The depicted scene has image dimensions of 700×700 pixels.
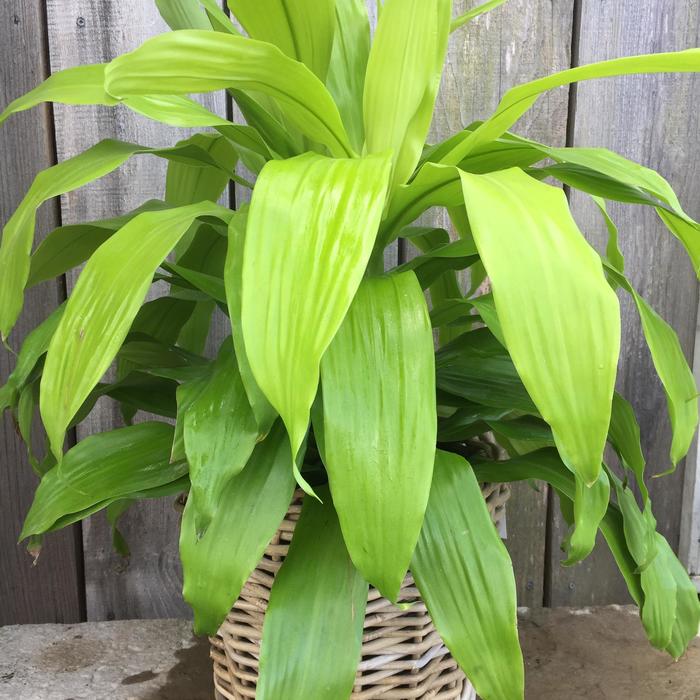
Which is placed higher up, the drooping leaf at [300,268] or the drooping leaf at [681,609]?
the drooping leaf at [300,268]

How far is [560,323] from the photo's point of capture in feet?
1.43

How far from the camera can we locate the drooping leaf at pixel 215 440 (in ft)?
1.82

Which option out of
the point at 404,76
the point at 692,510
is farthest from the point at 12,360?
the point at 692,510

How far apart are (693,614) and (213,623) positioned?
0.51 m

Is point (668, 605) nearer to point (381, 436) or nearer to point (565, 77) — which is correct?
point (381, 436)

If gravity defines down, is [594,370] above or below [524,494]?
above

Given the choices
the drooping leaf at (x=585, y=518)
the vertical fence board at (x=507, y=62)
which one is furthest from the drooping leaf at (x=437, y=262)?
the vertical fence board at (x=507, y=62)

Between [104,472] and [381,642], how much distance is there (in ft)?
1.02

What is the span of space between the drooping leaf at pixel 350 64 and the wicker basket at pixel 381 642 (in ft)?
1.25

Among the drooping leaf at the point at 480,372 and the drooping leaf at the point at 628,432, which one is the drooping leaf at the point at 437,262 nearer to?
the drooping leaf at the point at 480,372

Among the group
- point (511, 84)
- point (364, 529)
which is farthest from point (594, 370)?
point (511, 84)

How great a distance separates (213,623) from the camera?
57cm

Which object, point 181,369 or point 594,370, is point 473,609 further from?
point 181,369

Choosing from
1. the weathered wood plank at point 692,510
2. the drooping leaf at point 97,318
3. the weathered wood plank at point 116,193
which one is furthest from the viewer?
the weathered wood plank at point 692,510
